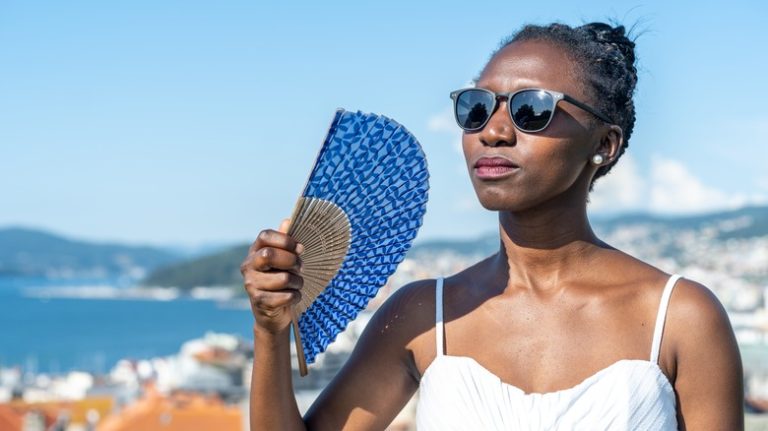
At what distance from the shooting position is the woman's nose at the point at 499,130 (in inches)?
64.9

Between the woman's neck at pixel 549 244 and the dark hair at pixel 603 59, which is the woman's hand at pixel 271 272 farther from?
the dark hair at pixel 603 59

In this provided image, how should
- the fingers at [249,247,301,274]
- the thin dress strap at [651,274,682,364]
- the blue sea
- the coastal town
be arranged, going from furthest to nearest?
the blue sea, the coastal town, the thin dress strap at [651,274,682,364], the fingers at [249,247,301,274]

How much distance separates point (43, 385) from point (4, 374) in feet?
34.0

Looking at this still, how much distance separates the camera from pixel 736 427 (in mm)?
1599

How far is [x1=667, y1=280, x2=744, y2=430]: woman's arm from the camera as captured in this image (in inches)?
62.2

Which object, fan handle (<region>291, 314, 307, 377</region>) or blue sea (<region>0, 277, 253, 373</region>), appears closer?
fan handle (<region>291, 314, 307, 377</region>)

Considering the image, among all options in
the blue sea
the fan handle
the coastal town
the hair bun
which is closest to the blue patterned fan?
the fan handle

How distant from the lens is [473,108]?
1.70 metres

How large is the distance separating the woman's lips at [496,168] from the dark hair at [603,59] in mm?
183

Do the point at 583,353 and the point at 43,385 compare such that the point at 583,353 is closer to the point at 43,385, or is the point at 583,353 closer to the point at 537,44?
the point at 537,44

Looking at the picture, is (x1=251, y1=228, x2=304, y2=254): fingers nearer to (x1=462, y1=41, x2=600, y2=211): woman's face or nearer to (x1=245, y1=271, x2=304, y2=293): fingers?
(x1=245, y1=271, x2=304, y2=293): fingers

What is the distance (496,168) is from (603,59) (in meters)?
0.27

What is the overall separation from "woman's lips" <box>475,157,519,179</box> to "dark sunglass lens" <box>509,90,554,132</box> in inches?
2.4

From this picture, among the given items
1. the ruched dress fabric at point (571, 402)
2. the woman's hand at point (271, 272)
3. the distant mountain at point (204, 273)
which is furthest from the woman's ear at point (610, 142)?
the distant mountain at point (204, 273)
